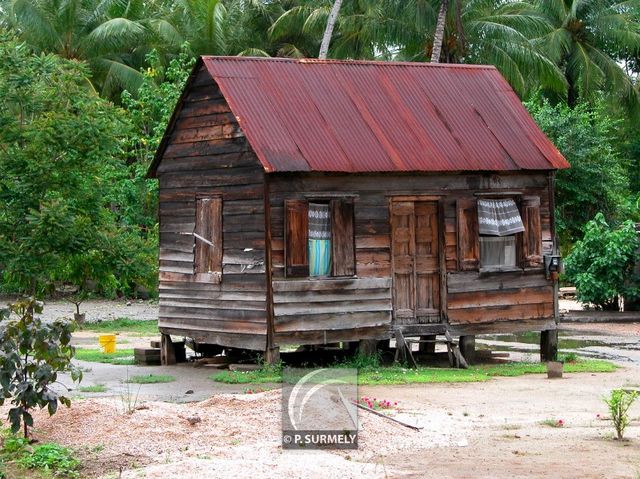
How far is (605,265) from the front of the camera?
32594 mm

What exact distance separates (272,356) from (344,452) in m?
7.60

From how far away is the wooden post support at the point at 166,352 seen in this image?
2166 cm

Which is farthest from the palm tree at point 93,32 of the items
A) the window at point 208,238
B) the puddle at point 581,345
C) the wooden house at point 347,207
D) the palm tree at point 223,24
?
the window at point 208,238

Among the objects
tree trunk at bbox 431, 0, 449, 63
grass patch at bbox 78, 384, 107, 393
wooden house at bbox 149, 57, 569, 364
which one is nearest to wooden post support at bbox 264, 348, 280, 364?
wooden house at bbox 149, 57, 569, 364

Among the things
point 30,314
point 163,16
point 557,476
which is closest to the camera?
point 557,476

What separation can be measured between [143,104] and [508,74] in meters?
11.4

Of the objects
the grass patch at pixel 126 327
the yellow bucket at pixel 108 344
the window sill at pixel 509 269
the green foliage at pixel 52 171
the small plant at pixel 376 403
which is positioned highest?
the green foliage at pixel 52 171

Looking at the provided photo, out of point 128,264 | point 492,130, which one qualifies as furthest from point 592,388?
point 128,264

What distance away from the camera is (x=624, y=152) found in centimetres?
5456

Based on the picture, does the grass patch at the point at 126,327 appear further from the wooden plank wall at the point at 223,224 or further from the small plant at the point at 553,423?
the small plant at the point at 553,423

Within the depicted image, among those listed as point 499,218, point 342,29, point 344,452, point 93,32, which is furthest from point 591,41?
point 344,452

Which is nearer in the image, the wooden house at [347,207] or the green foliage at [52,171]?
the wooden house at [347,207]

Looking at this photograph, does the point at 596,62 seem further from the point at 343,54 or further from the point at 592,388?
the point at 592,388

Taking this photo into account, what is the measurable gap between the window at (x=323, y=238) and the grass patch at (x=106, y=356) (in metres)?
4.49
